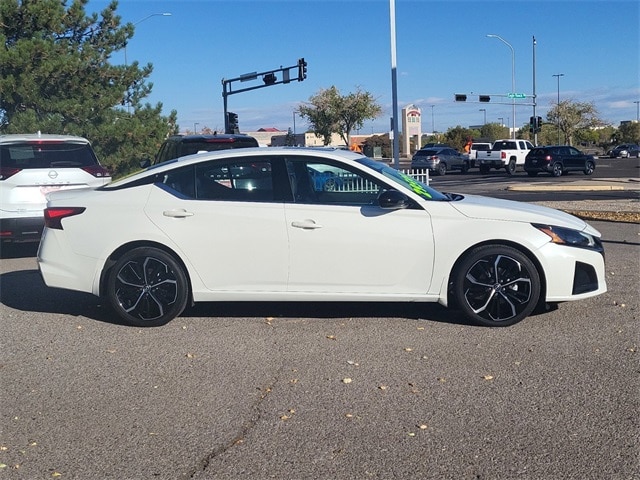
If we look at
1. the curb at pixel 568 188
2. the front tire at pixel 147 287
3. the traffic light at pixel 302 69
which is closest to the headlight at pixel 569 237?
the front tire at pixel 147 287

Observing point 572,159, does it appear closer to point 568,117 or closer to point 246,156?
point 246,156

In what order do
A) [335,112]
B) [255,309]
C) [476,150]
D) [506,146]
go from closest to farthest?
[255,309] < [506,146] < [476,150] < [335,112]

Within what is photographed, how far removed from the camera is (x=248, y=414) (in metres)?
4.75

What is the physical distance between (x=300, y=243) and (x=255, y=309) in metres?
1.15

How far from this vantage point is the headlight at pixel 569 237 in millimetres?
6559

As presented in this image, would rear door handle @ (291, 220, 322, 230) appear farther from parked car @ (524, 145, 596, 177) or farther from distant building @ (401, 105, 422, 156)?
distant building @ (401, 105, 422, 156)

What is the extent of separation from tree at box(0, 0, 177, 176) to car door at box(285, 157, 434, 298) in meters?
15.4

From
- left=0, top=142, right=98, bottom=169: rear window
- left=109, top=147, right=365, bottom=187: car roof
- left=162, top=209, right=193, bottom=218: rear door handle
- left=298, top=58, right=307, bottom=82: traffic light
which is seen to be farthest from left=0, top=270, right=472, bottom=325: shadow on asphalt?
left=298, top=58, right=307, bottom=82: traffic light

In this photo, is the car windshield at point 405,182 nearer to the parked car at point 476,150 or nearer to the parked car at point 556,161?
the parked car at point 556,161

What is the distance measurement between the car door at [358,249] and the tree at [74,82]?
608 inches

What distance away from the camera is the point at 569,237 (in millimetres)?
6621

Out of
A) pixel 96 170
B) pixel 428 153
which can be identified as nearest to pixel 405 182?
pixel 96 170

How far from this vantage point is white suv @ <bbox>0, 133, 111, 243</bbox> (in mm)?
9977

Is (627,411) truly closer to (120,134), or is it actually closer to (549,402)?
(549,402)
